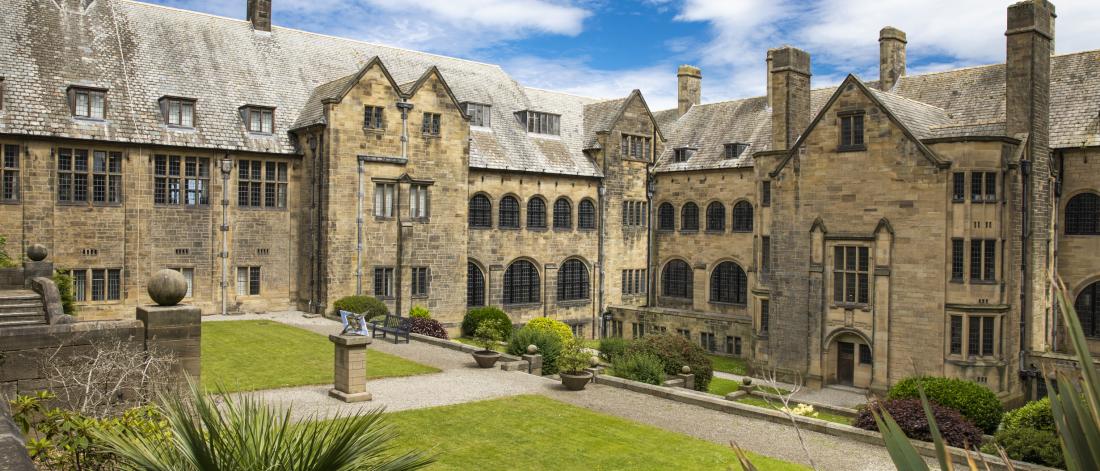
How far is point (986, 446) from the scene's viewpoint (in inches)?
757

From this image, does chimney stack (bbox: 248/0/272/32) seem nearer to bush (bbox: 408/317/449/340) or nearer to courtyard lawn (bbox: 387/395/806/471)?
bush (bbox: 408/317/449/340)

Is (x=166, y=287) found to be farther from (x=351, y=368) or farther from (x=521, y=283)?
(x=521, y=283)

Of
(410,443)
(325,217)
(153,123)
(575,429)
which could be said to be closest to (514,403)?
(575,429)

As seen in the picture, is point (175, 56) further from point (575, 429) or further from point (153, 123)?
point (575, 429)

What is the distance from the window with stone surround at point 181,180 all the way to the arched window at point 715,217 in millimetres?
25948

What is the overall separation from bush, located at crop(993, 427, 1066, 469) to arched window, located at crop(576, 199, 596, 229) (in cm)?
2917

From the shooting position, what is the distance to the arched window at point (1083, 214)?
106ft

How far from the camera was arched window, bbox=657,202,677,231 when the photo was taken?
47.0 m

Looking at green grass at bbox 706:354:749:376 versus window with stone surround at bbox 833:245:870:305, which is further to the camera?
green grass at bbox 706:354:749:376

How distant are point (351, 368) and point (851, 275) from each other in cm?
2069

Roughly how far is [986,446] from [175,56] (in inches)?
1355

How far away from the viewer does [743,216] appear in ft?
141

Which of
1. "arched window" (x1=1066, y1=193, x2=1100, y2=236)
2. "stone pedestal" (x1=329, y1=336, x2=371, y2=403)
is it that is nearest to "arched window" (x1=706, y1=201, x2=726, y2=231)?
"arched window" (x1=1066, y1=193, x2=1100, y2=236)

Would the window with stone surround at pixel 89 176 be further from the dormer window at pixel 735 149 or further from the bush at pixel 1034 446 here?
the bush at pixel 1034 446
